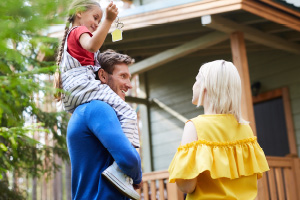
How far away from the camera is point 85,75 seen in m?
1.99

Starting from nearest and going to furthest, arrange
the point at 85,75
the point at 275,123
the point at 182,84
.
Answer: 1. the point at 85,75
2. the point at 275,123
3. the point at 182,84

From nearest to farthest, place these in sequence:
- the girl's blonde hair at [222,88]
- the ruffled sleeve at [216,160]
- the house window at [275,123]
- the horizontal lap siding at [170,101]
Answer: the ruffled sleeve at [216,160]
the girl's blonde hair at [222,88]
the house window at [275,123]
the horizontal lap siding at [170,101]

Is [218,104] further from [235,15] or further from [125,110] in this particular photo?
[235,15]

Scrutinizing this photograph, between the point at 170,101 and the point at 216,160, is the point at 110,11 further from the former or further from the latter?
the point at 170,101

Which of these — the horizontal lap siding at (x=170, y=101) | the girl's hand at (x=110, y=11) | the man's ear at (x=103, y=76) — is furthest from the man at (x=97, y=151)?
Result: the horizontal lap siding at (x=170, y=101)

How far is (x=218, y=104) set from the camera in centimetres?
218

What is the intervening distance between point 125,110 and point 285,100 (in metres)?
4.99

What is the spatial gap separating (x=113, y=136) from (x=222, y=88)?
→ 62 cm

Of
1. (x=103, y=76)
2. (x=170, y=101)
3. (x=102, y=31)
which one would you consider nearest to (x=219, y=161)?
(x=103, y=76)

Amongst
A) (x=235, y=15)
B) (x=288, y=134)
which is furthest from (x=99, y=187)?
(x=288, y=134)

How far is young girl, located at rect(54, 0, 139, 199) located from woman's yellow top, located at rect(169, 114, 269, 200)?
25 cm

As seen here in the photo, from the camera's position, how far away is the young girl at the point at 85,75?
1.90m

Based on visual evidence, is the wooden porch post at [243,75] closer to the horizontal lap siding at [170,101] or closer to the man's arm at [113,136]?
the horizontal lap siding at [170,101]

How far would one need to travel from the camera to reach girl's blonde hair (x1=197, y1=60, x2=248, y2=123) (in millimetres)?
2170
